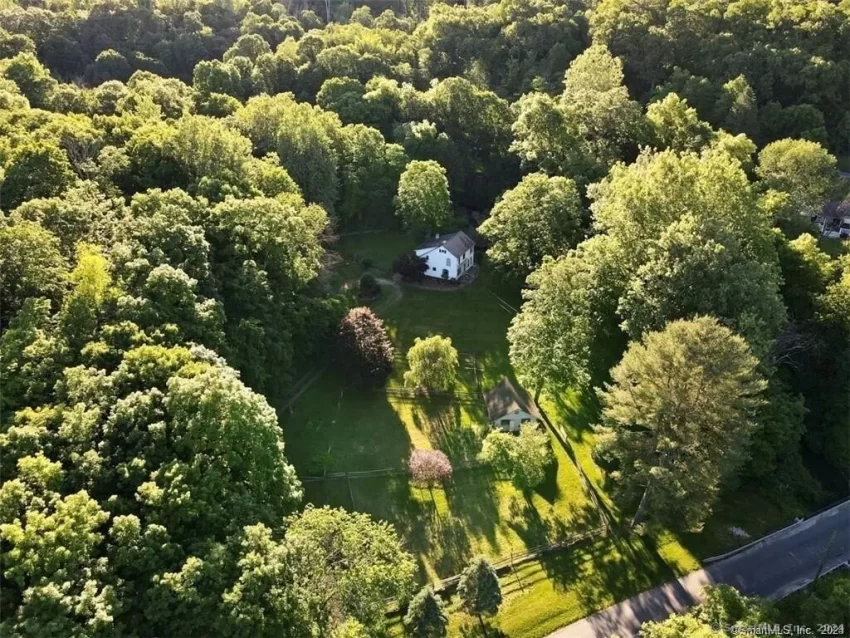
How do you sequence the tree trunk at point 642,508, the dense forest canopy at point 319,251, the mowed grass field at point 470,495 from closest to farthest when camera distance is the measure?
the dense forest canopy at point 319,251
the mowed grass field at point 470,495
the tree trunk at point 642,508

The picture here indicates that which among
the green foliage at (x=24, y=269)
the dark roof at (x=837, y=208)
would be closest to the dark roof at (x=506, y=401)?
the green foliage at (x=24, y=269)

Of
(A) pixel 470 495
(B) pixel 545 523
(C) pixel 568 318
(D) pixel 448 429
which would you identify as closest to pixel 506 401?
(D) pixel 448 429

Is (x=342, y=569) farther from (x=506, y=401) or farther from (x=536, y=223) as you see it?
(x=536, y=223)

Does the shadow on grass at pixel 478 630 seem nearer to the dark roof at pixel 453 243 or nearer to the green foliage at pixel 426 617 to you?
the green foliage at pixel 426 617

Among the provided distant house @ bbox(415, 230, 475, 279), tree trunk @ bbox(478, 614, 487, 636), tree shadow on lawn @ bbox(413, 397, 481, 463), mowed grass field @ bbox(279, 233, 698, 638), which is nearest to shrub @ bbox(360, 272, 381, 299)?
distant house @ bbox(415, 230, 475, 279)

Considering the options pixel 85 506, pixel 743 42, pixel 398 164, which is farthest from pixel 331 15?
pixel 85 506

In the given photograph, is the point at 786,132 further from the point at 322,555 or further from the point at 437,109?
the point at 322,555
